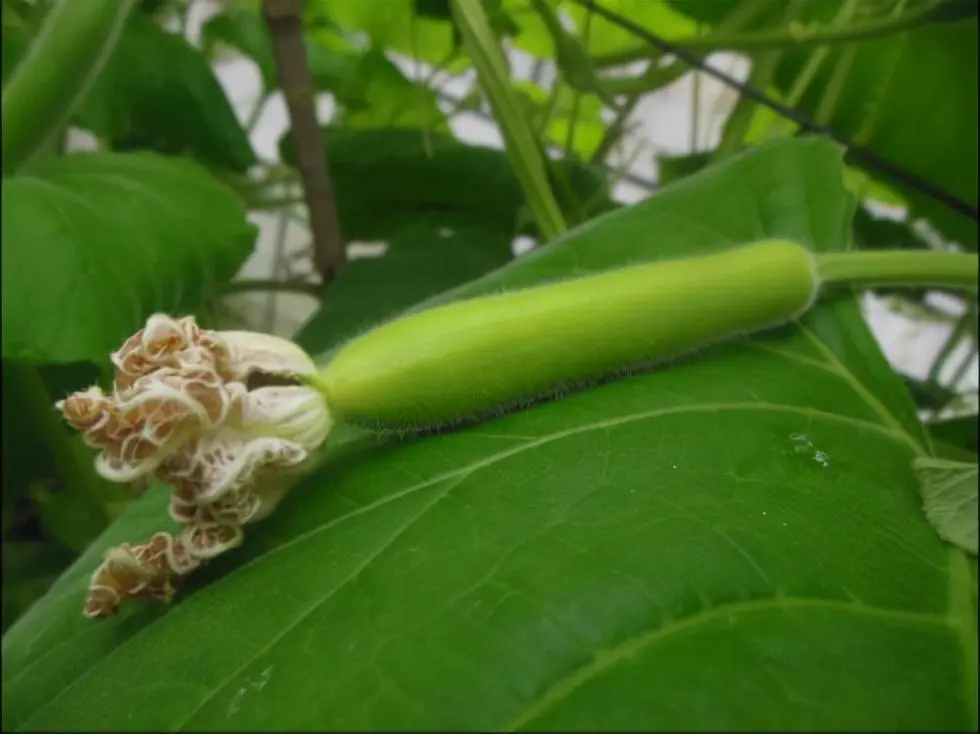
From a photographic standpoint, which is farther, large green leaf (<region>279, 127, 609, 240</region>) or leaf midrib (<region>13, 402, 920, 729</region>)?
large green leaf (<region>279, 127, 609, 240</region>)

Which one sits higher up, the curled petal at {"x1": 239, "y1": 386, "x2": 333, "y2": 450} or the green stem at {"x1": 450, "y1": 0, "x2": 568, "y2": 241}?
the green stem at {"x1": 450, "y1": 0, "x2": 568, "y2": 241}

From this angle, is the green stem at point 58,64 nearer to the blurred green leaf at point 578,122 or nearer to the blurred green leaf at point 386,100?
the blurred green leaf at point 386,100

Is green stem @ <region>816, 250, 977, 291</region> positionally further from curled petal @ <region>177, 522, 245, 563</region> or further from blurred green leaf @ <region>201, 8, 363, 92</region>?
blurred green leaf @ <region>201, 8, 363, 92</region>

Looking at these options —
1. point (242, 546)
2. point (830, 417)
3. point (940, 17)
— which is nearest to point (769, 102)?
point (940, 17)

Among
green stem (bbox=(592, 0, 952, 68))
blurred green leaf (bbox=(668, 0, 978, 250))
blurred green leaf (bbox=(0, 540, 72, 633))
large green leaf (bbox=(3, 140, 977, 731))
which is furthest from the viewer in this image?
blurred green leaf (bbox=(0, 540, 72, 633))

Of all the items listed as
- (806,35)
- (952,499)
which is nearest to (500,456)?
(952,499)

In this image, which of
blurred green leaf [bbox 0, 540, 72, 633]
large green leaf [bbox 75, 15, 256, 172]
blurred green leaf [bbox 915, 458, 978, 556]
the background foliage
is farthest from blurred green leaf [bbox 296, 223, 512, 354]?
blurred green leaf [bbox 915, 458, 978, 556]

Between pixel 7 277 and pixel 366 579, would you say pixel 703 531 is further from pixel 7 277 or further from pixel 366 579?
pixel 7 277
